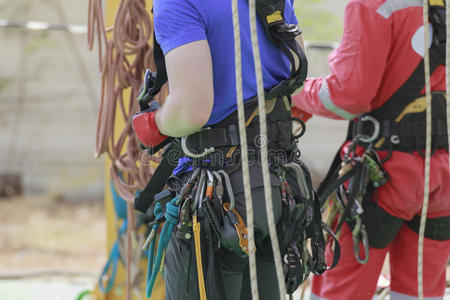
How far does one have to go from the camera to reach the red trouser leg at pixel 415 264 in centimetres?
230

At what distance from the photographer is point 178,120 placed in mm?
1624

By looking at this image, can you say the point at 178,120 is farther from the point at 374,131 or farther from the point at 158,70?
the point at 374,131

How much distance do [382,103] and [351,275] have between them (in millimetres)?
662

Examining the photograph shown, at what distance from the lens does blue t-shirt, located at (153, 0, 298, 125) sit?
157 centimetres

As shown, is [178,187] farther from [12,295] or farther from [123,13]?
[12,295]

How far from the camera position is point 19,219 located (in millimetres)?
5676

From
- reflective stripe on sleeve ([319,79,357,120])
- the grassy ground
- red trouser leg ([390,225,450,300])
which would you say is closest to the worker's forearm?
reflective stripe on sleeve ([319,79,357,120])

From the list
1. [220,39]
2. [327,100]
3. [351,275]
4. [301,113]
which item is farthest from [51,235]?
[220,39]

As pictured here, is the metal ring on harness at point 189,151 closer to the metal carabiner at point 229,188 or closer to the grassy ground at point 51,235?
the metal carabiner at point 229,188

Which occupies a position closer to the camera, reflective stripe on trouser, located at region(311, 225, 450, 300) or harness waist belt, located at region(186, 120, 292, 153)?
harness waist belt, located at region(186, 120, 292, 153)

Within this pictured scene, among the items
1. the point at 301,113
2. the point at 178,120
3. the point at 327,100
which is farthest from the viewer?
the point at 301,113

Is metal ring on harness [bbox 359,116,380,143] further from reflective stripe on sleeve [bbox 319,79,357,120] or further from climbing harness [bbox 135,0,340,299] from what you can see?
climbing harness [bbox 135,0,340,299]

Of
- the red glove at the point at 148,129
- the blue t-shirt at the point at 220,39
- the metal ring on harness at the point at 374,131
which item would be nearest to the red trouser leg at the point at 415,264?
the metal ring on harness at the point at 374,131

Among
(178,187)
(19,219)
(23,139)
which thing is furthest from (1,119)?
(178,187)
